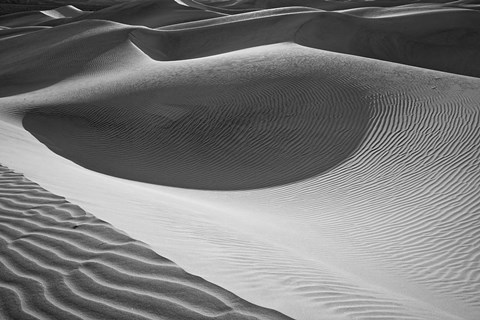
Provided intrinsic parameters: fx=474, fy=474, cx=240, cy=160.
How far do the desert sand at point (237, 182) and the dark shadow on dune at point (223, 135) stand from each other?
62mm

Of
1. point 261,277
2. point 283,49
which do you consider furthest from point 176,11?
point 261,277

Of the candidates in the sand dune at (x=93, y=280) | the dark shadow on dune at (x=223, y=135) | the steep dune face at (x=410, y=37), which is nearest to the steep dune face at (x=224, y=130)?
the dark shadow on dune at (x=223, y=135)

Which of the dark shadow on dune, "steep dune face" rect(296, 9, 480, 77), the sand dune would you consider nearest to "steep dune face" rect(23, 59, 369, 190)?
the dark shadow on dune

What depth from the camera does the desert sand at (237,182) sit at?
10.9ft

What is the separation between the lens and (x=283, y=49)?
1878cm

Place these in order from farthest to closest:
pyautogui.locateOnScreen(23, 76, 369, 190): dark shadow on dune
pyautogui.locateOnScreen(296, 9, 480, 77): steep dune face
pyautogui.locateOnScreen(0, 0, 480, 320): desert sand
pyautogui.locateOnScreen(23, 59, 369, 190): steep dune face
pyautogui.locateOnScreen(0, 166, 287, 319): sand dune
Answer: pyautogui.locateOnScreen(296, 9, 480, 77): steep dune face → pyautogui.locateOnScreen(23, 59, 369, 190): steep dune face → pyautogui.locateOnScreen(23, 76, 369, 190): dark shadow on dune → pyautogui.locateOnScreen(0, 0, 480, 320): desert sand → pyautogui.locateOnScreen(0, 166, 287, 319): sand dune

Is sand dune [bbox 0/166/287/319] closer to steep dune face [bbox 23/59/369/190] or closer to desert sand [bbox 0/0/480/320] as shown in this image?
desert sand [bbox 0/0/480/320]

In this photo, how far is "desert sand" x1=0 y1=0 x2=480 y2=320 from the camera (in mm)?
3328

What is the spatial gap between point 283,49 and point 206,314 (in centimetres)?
1691

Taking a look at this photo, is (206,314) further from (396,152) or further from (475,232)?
(396,152)

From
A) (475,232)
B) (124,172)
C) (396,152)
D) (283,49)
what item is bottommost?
(124,172)

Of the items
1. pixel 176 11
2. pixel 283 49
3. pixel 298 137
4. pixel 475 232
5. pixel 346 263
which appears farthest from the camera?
pixel 176 11

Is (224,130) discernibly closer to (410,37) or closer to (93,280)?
(93,280)

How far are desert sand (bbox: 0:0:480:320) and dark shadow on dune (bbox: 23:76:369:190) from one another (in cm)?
6
